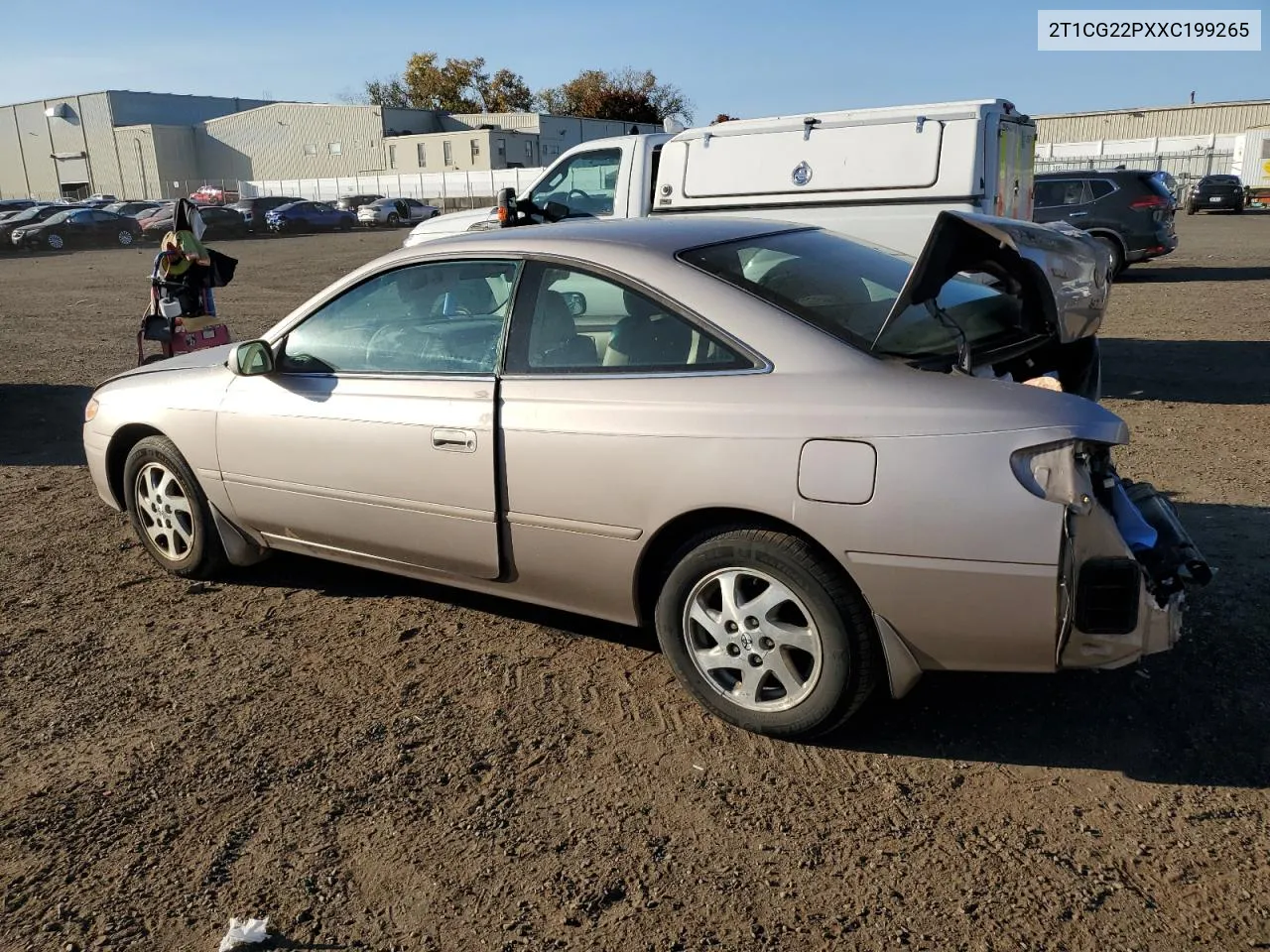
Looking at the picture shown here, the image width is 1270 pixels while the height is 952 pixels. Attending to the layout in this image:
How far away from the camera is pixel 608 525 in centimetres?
350

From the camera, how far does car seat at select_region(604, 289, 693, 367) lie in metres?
3.45

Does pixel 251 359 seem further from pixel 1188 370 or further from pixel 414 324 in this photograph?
pixel 1188 370

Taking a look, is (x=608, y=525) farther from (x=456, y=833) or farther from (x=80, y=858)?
(x=80, y=858)

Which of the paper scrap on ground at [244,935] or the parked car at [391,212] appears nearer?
the paper scrap on ground at [244,935]

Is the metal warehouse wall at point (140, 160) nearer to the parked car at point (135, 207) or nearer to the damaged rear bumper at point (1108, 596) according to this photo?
the parked car at point (135, 207)

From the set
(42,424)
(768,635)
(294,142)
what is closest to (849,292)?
(768,635)

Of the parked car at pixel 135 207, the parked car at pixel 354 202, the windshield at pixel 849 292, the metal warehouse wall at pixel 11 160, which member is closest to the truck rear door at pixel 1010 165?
the windshield at pixel 849 292

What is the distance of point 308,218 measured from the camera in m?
43.1

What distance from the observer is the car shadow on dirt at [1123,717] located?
3189mm

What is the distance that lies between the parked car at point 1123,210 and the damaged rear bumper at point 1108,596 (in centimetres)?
1512

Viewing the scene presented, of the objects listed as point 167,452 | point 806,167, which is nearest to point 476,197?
point 806,167

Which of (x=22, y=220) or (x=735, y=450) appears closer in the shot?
(x=735, y=450)

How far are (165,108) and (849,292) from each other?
83.1m

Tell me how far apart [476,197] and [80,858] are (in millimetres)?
55701
